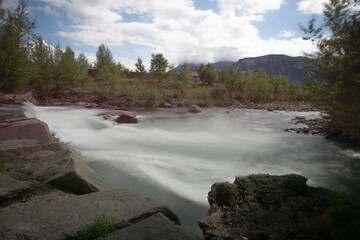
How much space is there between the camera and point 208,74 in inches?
2847

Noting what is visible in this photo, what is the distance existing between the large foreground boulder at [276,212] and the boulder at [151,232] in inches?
25.9

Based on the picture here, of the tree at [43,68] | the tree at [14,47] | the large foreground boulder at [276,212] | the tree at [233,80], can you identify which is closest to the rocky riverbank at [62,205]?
the large foreground boulder at [276,212]

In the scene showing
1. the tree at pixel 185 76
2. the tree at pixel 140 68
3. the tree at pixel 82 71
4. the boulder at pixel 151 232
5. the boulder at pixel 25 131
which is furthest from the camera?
the tree at pixel 140 68

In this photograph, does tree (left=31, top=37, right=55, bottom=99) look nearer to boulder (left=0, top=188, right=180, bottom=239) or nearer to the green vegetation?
the green vegetation

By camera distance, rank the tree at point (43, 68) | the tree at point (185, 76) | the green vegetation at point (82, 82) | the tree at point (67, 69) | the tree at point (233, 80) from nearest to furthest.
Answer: the green vegetation at point (82, 82)
the tree at point (43, 68)
the tree at point (67, 69)
the tree at point (185, 76)
the tree at point (233, 80)

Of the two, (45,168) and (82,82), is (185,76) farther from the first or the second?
(45,168)

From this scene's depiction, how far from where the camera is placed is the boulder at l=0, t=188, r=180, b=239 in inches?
95.0

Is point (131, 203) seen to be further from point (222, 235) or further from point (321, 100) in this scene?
point (321, 100)

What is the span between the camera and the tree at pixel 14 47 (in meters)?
18.9

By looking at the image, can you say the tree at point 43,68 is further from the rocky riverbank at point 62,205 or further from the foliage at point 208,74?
the foliage at point 208,74

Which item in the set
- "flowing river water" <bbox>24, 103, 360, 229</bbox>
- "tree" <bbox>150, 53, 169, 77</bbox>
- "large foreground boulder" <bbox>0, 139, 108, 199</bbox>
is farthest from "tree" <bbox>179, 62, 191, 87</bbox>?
"large foreground boulder" <bbox>0, 139, 108, 199</bbox>

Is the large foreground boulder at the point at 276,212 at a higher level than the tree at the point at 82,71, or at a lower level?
lower

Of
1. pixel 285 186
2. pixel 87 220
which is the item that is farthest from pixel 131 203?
pixel 285 186

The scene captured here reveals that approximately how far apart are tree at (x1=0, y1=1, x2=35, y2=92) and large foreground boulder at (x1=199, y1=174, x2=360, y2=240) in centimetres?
2374
